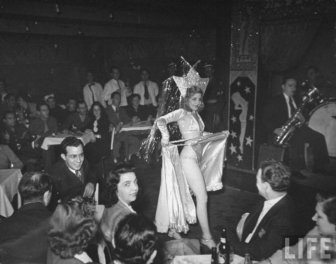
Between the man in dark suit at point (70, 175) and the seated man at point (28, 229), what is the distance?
81 cm

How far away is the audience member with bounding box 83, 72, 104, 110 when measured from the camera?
34.0 ft

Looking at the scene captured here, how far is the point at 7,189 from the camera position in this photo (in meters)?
4.32

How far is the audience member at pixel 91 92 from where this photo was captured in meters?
10.4

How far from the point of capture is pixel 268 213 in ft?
9.60

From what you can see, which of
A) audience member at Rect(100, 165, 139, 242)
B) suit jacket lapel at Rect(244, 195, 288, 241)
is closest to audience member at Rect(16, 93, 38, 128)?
audience member at Rect(100, 165, 139, 242)

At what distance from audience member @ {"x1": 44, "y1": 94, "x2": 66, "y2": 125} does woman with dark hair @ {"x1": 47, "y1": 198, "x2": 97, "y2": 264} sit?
23.4ft

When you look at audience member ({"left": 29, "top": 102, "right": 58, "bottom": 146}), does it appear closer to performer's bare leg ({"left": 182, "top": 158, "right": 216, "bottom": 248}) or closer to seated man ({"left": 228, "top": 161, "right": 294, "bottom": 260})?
performer's bare leg ({"left": 182, "top": 158, "right": 216, "bottom": 248})

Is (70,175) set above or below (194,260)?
above

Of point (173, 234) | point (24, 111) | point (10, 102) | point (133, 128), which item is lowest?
point (173, 234)

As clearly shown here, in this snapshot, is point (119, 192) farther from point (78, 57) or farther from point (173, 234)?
point (78, 57)

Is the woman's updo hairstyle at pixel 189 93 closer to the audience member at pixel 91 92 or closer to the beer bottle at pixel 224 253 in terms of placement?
the beer bottle at pixel 224 253

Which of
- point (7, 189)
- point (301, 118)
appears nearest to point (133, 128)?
point (301, 118)

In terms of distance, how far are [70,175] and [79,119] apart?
4.29 metres

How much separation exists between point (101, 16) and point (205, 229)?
285 inches
